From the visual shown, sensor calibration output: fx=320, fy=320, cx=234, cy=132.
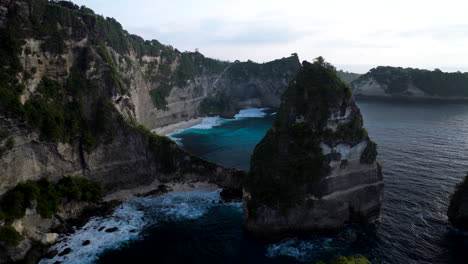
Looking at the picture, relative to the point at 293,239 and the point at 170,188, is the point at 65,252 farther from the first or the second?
the point at 293,239

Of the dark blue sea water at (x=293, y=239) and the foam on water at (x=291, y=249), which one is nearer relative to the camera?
the dark blue sea water at (x=293, y=239)

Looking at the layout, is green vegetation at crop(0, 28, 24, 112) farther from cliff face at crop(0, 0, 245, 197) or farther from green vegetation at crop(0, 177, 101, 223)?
green vegetation at crop(0, 177, 101, 223)

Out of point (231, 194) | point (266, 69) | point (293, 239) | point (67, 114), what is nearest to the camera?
point (293, 239)

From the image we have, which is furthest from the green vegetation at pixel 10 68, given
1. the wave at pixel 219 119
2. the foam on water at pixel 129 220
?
the wave at pixel 219 119

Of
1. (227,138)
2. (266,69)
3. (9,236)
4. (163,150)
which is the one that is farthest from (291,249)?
(266,69)

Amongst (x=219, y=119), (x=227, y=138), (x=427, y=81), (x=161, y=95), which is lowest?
(x=227, y=138)

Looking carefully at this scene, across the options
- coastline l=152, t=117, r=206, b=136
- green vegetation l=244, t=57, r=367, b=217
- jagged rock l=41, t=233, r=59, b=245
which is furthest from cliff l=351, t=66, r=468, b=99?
jagged rock l=41, t=233, r=59, b=245

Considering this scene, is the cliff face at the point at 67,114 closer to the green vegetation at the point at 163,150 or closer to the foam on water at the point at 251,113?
the green vegetation at the point at 163,150
